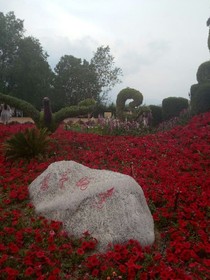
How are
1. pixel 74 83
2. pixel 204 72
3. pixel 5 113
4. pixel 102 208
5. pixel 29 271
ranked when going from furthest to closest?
pixel 74 83 < pixel 5 113 < pixel 204 72 < pixel 102 208 < pixel 29 271

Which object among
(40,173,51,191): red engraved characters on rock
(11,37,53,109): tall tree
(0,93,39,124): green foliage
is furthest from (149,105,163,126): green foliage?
(11,37,53,109): tall tree

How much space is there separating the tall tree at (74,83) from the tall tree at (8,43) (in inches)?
358

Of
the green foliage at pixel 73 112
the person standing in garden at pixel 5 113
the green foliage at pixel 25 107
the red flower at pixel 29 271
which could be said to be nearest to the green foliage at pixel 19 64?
the person standing in garden at pixel 5 113

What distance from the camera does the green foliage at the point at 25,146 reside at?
9.12 metres

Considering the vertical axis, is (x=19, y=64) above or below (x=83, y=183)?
above

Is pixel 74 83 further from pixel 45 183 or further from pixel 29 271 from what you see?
pixel 29 271

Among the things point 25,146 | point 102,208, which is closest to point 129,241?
point 102,208

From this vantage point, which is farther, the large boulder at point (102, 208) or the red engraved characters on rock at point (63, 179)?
the red engraved characters on rock at point (63, 179)

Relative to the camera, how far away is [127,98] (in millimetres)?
20906

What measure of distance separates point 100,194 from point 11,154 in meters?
4.90

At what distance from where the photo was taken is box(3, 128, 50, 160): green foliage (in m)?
9.12

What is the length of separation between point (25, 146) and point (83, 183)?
4152 millimetres

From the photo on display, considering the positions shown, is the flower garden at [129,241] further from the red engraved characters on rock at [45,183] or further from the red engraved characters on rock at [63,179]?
the red engraved characters on rock at [63,179]

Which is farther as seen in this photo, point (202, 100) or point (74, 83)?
point (74, 83)
